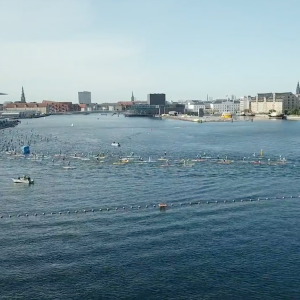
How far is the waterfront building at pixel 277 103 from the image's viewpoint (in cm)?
17450

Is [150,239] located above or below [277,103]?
below

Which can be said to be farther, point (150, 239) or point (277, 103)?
point (277, 103)

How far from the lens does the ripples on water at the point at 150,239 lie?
17328mm

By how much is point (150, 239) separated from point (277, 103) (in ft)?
532

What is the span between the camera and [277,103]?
6890 inches

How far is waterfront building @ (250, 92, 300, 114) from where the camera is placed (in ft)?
573

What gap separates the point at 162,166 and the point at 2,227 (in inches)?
935

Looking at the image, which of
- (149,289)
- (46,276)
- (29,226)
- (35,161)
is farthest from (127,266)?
(35,161)

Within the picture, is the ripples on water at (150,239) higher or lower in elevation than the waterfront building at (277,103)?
lower

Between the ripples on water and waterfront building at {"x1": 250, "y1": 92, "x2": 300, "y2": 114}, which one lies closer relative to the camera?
the ripples on water

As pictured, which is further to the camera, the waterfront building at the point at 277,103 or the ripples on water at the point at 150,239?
the waterfront building at the point at 277,103

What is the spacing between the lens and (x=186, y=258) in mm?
19891

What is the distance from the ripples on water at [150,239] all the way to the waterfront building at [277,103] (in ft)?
466

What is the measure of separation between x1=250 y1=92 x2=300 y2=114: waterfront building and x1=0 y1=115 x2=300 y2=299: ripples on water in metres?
142
